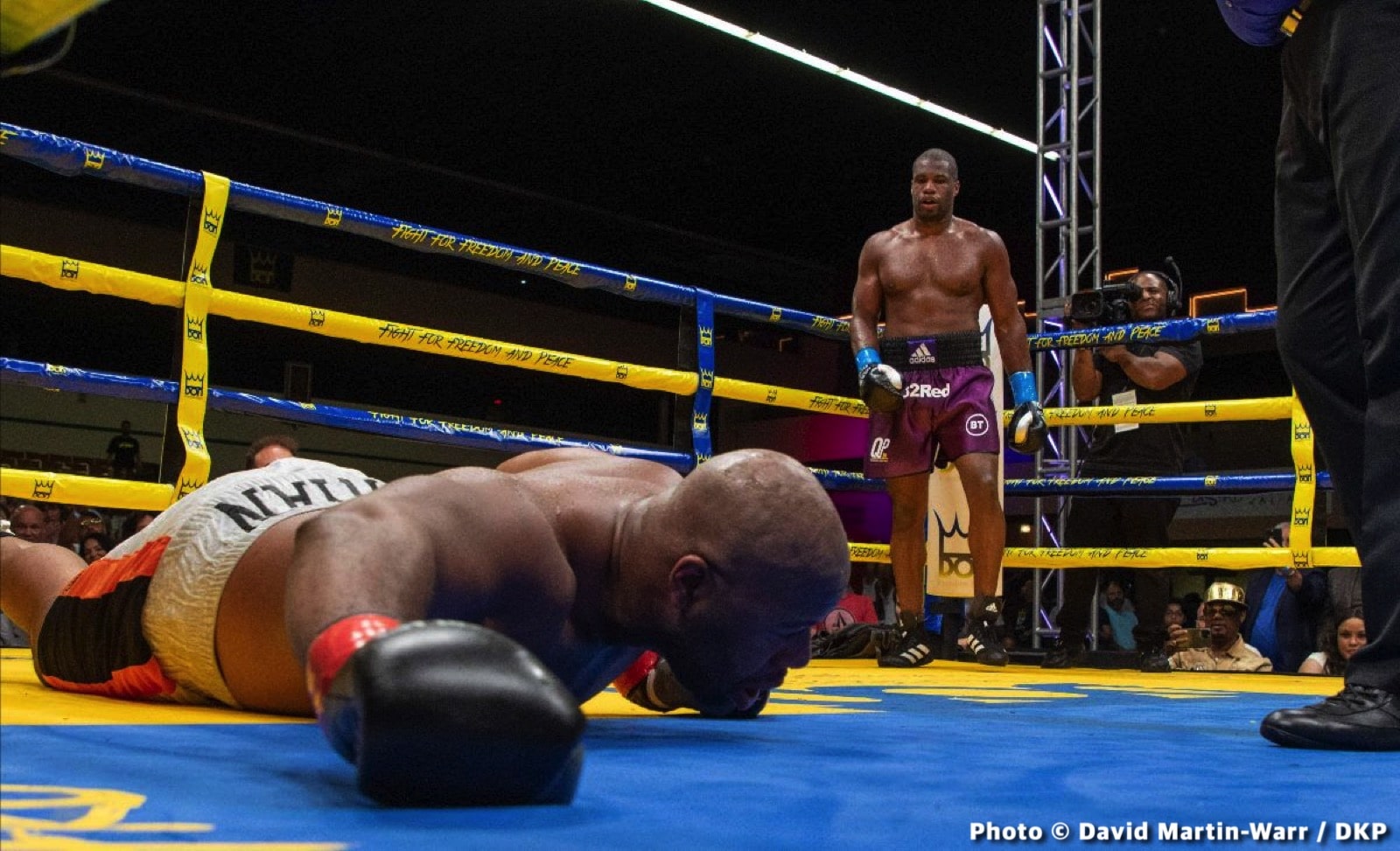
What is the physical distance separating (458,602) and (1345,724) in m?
1.08

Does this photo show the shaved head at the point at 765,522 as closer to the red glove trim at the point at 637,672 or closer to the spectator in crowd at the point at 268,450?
the red glove trim at the point at 637,672

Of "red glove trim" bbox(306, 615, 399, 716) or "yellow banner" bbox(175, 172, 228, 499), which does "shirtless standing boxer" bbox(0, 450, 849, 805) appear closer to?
"red glove trim" bbox(306, 615, 399, 716)

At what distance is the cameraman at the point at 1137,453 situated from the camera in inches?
189

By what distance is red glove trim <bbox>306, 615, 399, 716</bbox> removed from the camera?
2.96 ft

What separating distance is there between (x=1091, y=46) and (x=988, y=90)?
4.48m

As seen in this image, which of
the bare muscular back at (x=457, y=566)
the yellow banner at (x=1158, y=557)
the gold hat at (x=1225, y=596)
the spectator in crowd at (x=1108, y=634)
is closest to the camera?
the bare muscular back at (x=457, y=566)

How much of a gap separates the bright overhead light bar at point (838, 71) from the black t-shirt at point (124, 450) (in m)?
6.12

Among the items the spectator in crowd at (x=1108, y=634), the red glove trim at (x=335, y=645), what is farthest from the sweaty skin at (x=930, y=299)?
the spectator in crowd at (x=1108, y=634)

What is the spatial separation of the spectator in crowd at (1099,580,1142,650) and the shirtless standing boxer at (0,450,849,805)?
30.0ft

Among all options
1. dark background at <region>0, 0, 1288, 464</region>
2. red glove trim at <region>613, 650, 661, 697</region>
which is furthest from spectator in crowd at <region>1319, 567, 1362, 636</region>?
dark background at <region>0, 0, 1288, 464</region>

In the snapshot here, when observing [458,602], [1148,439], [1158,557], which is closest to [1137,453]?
[1148,439]

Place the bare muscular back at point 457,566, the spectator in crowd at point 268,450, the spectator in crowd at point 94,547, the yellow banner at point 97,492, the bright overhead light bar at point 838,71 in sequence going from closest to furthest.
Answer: the bare muscular back at point 457,566, the yellow banner at point 97,492, the spectator in crowd at point 268,450, the spectator in crowd at point 94,547, the bright overhead light bar at point 838,71

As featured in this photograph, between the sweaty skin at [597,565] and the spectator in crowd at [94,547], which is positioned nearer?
the sweaty skin at [597,565]

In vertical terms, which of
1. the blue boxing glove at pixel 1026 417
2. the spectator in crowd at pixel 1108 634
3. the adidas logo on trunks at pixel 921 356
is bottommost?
the spectator in crowd at pixel 1108 634
